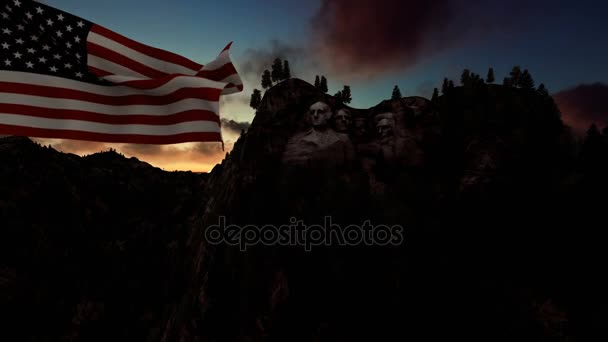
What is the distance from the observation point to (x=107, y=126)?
20.4ft

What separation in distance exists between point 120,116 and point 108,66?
3.71 ft

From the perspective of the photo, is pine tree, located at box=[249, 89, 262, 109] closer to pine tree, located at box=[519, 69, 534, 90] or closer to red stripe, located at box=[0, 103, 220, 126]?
red stripe, located at box=[0, 103, 220, 126]

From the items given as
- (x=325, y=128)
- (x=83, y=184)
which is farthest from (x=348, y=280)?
(x=83, y=184)

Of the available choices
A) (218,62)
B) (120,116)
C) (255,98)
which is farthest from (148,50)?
(255,98)

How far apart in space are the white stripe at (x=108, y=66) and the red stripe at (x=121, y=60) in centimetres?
6

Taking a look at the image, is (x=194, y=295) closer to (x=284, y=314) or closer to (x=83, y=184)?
(x=284, y=314)

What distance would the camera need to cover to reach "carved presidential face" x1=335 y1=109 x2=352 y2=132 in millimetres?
7266

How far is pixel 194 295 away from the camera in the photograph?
7.48 m

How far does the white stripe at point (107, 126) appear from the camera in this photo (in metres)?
5.60

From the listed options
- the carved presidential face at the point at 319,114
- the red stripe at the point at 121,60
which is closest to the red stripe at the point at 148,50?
the red stripe at the point at 121,60

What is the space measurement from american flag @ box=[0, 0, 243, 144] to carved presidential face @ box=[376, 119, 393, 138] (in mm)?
3429

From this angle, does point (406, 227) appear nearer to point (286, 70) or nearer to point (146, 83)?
point (146, 83)

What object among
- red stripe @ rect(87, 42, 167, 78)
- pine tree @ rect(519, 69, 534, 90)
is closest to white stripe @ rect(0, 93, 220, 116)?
red stripe @ rect(87, 42, 167, 78)

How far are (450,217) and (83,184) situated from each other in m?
24.9
